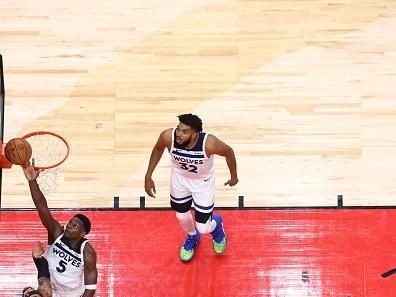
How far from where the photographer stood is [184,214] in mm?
6305

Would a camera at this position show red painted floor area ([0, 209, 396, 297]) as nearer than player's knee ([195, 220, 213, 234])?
No

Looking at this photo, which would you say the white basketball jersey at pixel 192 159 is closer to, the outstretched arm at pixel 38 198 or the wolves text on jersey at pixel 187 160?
the wolves text on jersey at pixel 187 160

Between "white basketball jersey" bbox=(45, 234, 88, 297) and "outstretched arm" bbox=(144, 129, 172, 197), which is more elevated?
"outstretched arm" bbox=(144, 129, 172, 197)

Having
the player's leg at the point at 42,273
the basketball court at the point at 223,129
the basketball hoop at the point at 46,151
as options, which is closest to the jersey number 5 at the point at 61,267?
the player's leg at the point at 42,273

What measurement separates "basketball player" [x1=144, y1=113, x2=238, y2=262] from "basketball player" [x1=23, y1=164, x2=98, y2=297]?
75 cm

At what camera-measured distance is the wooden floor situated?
723cm

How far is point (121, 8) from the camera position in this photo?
8.16 m

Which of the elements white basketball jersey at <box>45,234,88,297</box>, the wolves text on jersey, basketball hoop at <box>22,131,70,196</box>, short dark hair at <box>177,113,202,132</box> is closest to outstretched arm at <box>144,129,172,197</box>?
the wolves text on jersey

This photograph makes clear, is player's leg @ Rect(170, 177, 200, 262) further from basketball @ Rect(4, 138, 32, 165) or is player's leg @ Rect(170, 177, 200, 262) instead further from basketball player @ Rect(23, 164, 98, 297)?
basketball @ Rect(4, 138, 32, 165)

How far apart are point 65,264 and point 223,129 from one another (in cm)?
251

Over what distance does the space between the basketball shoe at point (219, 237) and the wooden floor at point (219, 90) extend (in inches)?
19.9

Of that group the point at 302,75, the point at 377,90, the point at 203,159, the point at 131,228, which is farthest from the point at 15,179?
the point at 377,90

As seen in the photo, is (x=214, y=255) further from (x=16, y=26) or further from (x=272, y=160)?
(x=16, y=26)

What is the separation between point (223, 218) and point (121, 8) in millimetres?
2741
